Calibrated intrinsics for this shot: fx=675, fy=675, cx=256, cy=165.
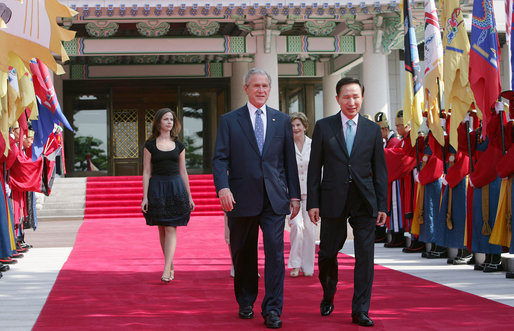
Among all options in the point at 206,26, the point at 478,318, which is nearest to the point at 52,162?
the point at 478,318

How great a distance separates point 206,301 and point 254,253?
0.75 m

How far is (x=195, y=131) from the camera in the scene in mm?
20062

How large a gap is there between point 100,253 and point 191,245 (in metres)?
1.29

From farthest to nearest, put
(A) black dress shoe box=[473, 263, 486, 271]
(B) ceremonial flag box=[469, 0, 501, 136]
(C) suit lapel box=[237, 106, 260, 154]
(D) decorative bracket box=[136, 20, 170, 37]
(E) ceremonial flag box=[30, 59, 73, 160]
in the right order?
1. (D) decorative bracket box=[136, 20, 170, 37]
2. (E) ceremonial flag box=[30, 59, 73, 160]
3. (A) black dress shoe box=[473, 263, 486, 271]
4. (B) ceremonial flag box=[469, 0, 501, 136]
5. (C) suit lapel box=[237, 106, 260, 154]

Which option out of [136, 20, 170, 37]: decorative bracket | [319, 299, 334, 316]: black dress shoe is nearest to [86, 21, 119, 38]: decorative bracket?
[136, 20, 170, 37]: decorative bracket

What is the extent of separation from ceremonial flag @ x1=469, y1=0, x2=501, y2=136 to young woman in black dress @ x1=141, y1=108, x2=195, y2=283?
8.95 feet

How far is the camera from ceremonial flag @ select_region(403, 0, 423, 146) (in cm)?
800

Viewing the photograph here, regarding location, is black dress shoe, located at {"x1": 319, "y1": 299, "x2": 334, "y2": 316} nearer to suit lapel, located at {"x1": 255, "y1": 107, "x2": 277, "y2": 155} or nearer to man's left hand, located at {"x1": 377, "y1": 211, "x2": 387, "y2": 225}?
man's left hand, located at {"x1": 377, "y1": 211, "x2": 387, "y2": 225}

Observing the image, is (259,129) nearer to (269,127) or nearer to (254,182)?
(269,127)

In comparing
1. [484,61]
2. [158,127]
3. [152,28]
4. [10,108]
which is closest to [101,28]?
[152,28]

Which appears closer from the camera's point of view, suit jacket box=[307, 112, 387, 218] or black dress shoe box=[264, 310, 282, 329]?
black dress shoe box=[264, 310, 282, 329]

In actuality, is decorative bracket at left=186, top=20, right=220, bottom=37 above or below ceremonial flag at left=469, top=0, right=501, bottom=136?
above

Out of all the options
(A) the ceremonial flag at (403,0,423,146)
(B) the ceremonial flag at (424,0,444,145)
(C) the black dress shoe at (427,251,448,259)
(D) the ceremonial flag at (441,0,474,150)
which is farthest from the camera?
(A) the ceremonial flag at (403,0,423,146)

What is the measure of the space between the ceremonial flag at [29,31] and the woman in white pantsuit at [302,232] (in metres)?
2.77
